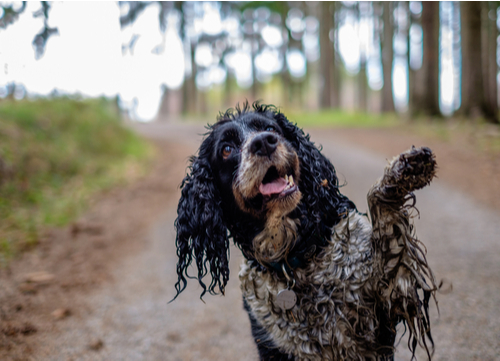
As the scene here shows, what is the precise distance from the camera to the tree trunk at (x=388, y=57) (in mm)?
17516

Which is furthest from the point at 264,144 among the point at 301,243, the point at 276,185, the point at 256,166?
the point at 301,243

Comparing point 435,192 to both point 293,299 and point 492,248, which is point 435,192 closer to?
point 492,248

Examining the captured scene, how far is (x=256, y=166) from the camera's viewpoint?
240 centimetres

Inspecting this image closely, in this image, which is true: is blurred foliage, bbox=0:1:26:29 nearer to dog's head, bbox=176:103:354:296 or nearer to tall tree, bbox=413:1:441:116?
dog's head, bbox=176:103:354:296

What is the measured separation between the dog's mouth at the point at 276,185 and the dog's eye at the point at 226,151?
0.35 metres

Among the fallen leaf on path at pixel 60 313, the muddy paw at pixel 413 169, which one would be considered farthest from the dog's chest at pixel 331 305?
the fallen leaf on path at pixel 60 313

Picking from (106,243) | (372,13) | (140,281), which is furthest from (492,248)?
(372,13)

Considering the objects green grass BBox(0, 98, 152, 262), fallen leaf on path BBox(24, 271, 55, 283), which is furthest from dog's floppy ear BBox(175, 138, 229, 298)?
green grass BBox(0, 98, 152, 262)

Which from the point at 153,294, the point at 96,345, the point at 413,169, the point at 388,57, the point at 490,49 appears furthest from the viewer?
the point at 388,57

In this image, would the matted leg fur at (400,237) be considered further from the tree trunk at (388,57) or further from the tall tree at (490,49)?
the tree trunk at (388,57)

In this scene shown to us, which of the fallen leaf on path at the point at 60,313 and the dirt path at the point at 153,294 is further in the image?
the fallen leaf on path at the point at 60,313

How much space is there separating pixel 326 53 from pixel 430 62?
958 cm

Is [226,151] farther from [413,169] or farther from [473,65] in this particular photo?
[473,65]

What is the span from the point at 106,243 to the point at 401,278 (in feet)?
16.1
